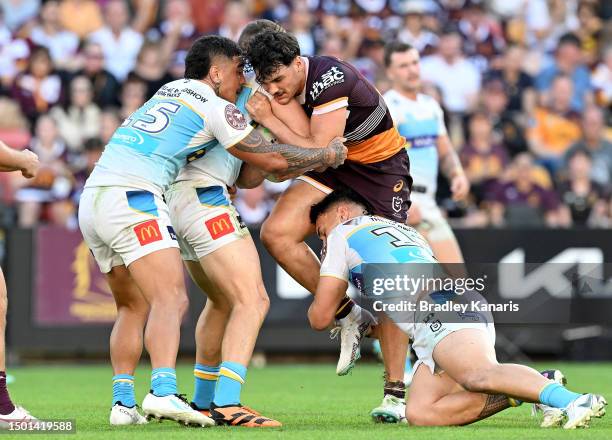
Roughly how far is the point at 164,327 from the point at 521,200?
9169 mm

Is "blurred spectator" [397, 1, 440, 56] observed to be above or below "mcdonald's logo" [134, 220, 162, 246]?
above

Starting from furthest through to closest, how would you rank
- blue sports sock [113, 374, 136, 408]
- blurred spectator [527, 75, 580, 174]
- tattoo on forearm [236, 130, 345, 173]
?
blurred spectator [527, 75, 580, 174] < blue sports sock [113, 374, 136, 408] < tattoo on forearm [236, 130, 345, 173]

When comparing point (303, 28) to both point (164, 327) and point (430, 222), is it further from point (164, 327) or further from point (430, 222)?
point (164, 327)

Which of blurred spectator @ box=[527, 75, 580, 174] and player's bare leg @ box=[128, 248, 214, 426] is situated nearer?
player's bare leg @ box=[128, 248, 214, 426]

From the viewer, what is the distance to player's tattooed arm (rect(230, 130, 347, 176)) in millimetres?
8195

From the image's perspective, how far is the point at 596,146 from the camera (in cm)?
1795


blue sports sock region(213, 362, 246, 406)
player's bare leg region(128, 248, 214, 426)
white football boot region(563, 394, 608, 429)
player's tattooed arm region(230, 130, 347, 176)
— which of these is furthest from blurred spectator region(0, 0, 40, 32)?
white football boot region(563, 394, 608, 429)

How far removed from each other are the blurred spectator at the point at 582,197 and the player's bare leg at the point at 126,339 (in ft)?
27.5

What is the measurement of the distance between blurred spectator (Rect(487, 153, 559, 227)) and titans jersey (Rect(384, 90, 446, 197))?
3738mm

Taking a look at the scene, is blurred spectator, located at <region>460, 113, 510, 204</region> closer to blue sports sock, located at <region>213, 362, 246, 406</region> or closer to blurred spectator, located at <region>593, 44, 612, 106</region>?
blurred spectator, located at <region>593, 44, 612, 106</region>

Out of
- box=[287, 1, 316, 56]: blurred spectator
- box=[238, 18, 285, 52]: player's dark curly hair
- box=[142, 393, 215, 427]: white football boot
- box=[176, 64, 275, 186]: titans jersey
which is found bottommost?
box=[142, 393, 215, 427]: white football boot

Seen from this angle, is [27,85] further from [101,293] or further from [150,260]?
[150,260]

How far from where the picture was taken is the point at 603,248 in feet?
49.2

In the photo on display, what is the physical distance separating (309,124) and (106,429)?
2.54 metres
